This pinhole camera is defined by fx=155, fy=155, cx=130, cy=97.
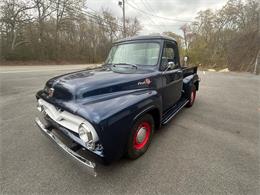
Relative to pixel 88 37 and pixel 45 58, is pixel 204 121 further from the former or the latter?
pixel 88 37

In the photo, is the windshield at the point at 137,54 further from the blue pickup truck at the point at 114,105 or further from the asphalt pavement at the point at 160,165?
the asphalt pavement at the point at 160,165

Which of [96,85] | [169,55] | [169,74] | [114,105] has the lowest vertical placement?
[114,105]

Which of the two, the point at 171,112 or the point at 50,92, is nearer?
the point at 50,92

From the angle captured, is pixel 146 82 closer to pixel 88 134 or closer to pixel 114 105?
pixel 114 105

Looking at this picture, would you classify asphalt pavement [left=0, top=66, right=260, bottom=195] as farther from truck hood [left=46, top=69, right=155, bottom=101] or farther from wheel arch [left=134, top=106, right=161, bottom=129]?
truck hood [left=46, top=69, right=155, bottom=101]

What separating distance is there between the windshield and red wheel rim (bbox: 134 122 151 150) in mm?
1195

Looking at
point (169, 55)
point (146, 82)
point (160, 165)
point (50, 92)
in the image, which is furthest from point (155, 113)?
point (50, 92)

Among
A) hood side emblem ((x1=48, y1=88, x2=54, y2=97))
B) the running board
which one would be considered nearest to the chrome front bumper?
hood side emblem ((x1=48, y1=88, x2=54, y2=97))

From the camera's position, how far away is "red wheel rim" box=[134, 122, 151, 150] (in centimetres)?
246

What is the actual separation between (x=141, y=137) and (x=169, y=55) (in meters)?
1.91

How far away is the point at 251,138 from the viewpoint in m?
3.21

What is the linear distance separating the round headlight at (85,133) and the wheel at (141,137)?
64 cm

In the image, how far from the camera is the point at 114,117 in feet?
6.00

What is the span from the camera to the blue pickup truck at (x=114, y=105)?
1815 mm
